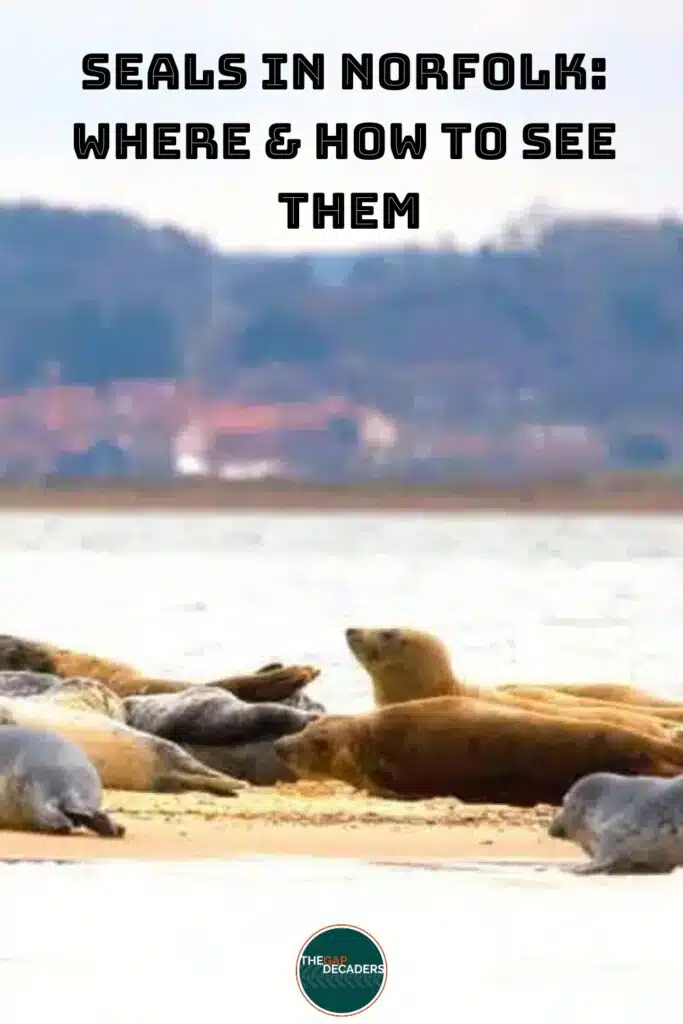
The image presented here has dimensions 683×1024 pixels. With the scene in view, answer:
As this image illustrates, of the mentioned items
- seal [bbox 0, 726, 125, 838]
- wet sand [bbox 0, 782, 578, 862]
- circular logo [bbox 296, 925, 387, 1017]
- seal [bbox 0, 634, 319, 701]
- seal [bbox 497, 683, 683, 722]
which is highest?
seal [bbox 0, 634, 319, 701]

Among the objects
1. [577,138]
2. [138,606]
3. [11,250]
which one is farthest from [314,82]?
[138,606]

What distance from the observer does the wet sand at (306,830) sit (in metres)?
7.39

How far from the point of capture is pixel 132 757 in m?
8.50

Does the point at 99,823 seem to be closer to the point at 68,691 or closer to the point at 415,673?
the point at 68,691

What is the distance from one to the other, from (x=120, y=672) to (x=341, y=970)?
3.94 metres

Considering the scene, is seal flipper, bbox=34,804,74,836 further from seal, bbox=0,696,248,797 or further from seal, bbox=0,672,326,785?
seal, bbox=0,672,326,785

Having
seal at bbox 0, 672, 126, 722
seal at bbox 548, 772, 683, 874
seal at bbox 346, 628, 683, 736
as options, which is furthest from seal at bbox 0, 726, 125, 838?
seal at bbox 346, 628, 683, 736

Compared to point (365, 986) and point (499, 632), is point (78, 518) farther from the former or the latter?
point (365, 986)

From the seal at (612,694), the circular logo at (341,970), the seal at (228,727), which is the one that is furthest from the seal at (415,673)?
the circular logo at (341,970)

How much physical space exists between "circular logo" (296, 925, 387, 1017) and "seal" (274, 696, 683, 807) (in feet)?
6.78

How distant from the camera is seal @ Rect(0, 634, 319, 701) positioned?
371 inches

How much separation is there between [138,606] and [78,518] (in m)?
3.89

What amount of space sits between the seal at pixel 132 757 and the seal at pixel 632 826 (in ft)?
5.02

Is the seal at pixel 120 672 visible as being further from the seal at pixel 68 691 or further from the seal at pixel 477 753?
the seal at pixel 477 753
